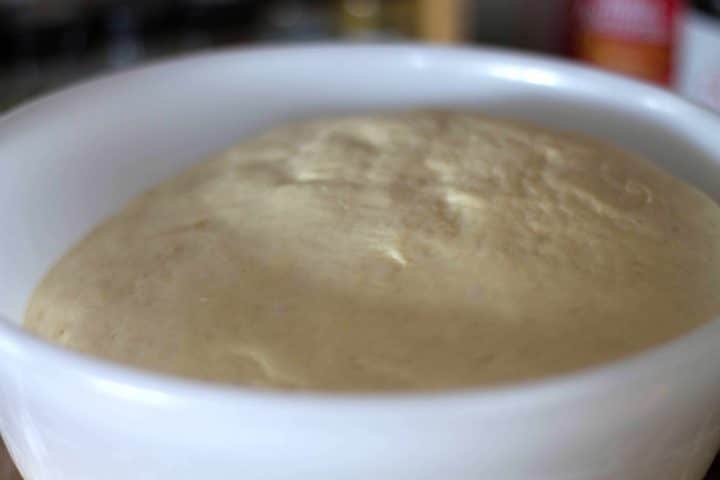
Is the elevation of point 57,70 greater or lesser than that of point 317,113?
lesser

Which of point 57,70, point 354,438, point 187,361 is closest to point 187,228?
point 187,361

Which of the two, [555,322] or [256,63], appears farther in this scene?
[256,63]

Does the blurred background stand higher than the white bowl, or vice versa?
the white bowl

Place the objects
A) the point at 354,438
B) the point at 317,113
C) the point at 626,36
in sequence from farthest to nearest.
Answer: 1. the point at 626,36
2. the point at 317,113
3. the point at 354,438

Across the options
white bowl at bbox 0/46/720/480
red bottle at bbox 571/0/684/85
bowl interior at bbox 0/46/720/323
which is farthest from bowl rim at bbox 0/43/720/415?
red bottle at bbox 571/0/684/85

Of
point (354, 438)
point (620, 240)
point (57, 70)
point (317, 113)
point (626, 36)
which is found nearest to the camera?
point (354, 438)

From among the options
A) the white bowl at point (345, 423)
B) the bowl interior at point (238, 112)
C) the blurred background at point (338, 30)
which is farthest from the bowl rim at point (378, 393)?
the blurred background at point (338, 30)

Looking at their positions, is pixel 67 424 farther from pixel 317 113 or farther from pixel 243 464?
pixel 317 113

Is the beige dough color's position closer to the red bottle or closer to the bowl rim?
the bowl rim
